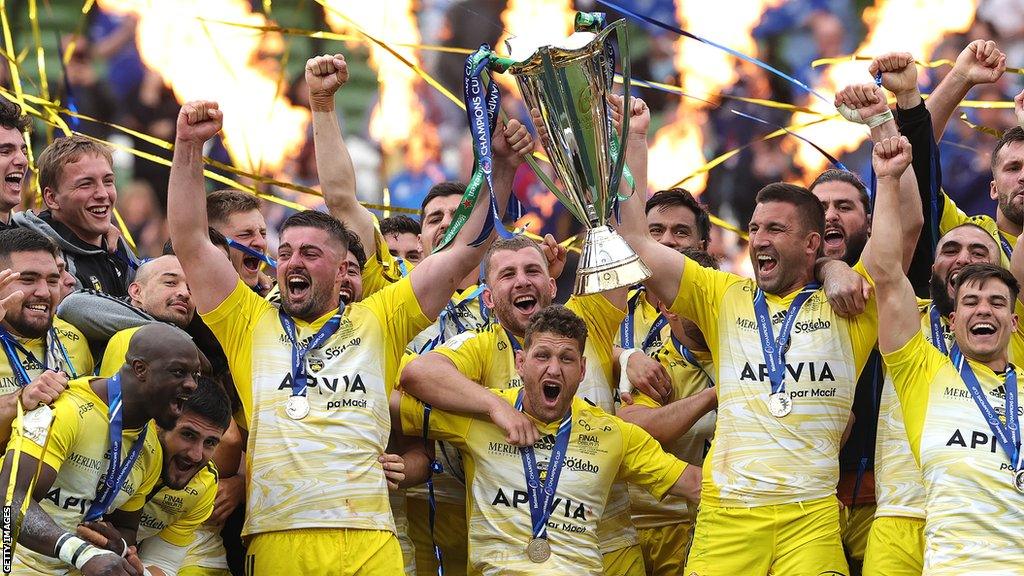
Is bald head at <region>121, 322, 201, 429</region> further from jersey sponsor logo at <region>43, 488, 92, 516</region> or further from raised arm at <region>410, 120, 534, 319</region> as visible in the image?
raised arm at <region>410, 120, 534, 319</region>

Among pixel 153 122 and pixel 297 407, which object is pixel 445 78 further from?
pixel 297 407

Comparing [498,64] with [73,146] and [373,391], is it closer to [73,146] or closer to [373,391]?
[373,391]

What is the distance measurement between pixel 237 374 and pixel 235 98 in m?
4.62

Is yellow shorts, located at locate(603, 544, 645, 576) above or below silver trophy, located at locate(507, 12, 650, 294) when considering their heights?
below

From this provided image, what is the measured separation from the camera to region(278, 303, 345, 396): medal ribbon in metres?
5.82

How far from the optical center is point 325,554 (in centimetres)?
567

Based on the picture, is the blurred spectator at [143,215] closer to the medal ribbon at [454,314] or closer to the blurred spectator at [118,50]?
the blurred spectator at [118,50]

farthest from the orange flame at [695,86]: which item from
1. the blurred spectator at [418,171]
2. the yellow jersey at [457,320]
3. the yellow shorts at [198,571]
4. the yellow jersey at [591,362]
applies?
the yellow shorts at [198,571]

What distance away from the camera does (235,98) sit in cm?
1020

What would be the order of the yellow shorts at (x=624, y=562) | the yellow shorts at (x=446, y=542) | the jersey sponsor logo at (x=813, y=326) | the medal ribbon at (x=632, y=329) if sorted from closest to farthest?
the jersey sponsor logo at (x=813, y=326), the yellow shorts at (x=624, y=562), the yellow shorts at (x=446, y=542), the medal ribbon at (x=632, y=329)

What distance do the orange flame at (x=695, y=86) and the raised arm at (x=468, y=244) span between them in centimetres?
436

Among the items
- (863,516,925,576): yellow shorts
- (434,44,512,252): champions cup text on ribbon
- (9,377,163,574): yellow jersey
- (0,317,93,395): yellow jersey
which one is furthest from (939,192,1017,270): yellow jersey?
(0,317,93,395): yellow jersey

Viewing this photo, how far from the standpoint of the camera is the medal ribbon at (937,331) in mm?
6258

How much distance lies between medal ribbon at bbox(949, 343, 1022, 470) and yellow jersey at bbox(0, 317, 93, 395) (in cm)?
363
